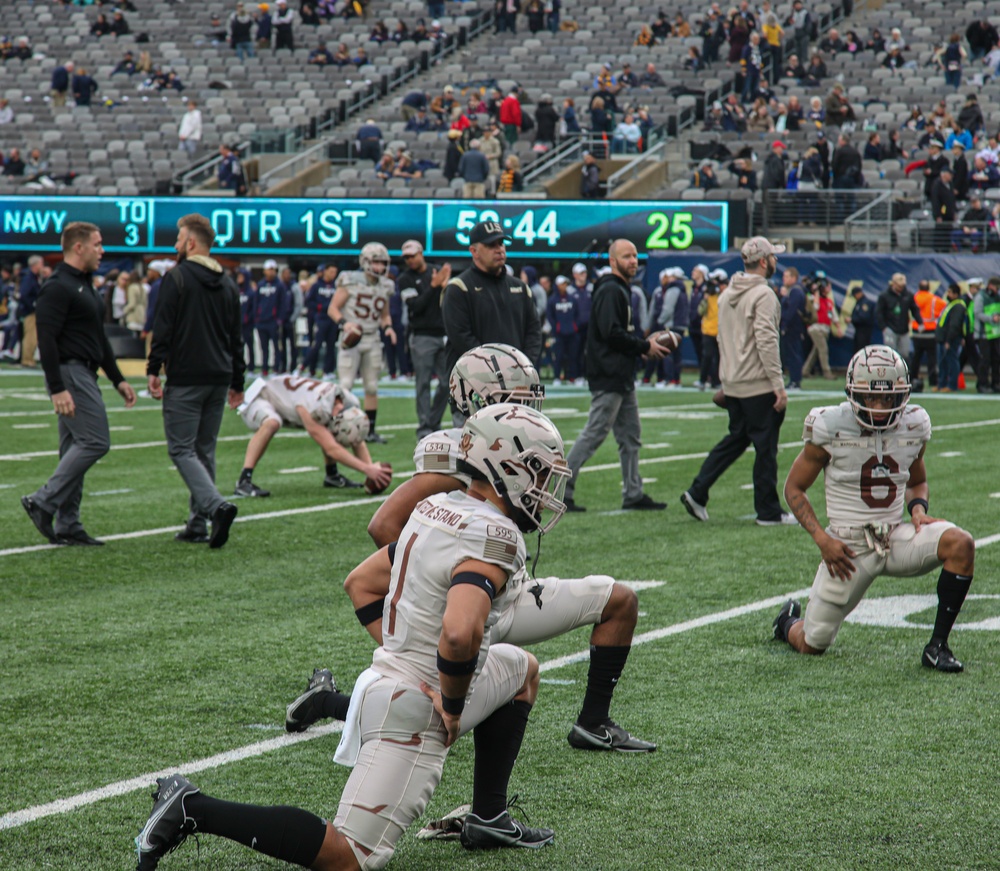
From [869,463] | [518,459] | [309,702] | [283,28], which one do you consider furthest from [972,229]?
[518,459]

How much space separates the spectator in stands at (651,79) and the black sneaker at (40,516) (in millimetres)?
25515

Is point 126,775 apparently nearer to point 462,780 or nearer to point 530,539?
point 462,780

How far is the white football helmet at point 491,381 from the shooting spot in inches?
180

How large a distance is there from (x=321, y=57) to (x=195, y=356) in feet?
95.4

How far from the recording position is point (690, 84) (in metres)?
31.3

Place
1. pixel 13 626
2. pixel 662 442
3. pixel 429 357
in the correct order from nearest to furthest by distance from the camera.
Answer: pixel 13 626
pixel 429 357
pixel 662 442

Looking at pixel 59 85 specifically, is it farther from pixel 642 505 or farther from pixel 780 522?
pixel 780 522

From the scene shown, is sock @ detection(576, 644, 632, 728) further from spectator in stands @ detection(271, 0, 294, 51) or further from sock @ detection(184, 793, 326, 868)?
spectator in stands @ detection(271, 0, 294, 51)

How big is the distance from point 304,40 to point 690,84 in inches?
441

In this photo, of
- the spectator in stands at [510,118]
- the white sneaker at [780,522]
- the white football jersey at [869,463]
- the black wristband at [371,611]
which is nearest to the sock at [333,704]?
the black wristband at [371,611]

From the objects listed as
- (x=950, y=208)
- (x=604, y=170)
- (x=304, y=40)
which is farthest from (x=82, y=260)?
(x=304, y=40)

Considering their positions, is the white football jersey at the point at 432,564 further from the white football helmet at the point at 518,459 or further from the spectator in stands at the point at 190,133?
the spectator in stands at the point at 190,133

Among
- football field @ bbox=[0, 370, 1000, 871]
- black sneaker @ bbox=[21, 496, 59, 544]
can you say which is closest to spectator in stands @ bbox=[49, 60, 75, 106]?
football field @ bbox=[0, 370, 1000, 871]

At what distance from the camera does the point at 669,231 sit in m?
24.5
